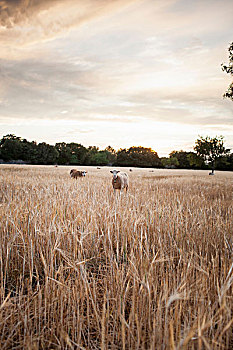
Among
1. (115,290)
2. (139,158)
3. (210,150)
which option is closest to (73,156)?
(139,158)

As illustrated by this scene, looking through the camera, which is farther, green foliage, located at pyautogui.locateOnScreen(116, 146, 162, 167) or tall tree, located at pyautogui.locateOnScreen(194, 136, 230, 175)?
green foliage, located at pyautogui.locateOnScreen(116, 146, 162, 167)

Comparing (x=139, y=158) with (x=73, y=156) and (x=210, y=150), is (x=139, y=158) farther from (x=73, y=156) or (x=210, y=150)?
(x=210, y=150)

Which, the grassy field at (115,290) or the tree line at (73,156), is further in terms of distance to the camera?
the tree line at (73,156)

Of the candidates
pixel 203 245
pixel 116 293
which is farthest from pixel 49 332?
pixel 203 245

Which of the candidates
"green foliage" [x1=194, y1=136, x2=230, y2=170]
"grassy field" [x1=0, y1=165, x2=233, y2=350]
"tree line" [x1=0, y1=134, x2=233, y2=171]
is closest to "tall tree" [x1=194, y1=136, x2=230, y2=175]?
"green foliage" [x1=194, y1=136, x2=230, y2=170]

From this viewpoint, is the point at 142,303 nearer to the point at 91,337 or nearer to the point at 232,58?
the point at 91,337

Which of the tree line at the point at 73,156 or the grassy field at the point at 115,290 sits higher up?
the tree line at the point at 73,156

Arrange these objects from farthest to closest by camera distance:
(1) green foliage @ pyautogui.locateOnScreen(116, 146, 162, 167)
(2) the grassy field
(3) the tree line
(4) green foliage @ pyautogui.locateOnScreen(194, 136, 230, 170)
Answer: (1) green foliage @ pyautogui.locateOnScreen(116, 146, 162, 167) → (3) the tree line → (4) green foliage @ pyautogui.locateOnScreen(194, 136, 230, 170) → (2) the grassy field

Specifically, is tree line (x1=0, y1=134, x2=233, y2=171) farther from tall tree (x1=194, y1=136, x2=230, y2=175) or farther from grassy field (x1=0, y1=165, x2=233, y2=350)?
grassy field (x1=0, y1=165, x2=233, y2=350)

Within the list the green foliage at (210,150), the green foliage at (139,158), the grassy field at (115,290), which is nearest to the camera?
the grassy field at (115,290)

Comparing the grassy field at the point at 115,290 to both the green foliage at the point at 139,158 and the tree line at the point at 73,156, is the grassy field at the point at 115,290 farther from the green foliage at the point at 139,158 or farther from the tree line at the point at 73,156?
the green foliage at the point at 139,158

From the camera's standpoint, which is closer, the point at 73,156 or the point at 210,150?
the point at 210,150

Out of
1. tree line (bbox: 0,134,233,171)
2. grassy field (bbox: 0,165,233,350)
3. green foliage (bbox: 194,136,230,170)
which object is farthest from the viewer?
tree line (bbox: 0,134,233,171)

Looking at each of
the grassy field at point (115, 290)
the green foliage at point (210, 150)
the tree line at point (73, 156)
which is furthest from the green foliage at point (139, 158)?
the grassy field at point (115, 290)
